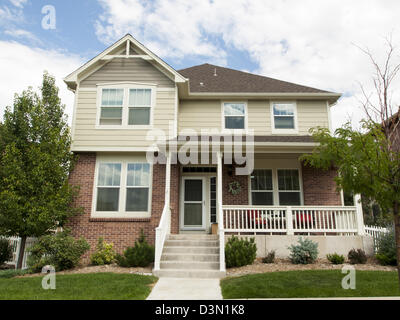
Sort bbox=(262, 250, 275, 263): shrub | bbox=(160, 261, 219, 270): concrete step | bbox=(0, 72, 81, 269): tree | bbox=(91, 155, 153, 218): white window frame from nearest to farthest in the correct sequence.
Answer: bbox=(160, 261, 219, 270): concrete step, bbox=(262, 250, 275, 263): shrub, bbox=(0, 72, 81, 269): tree, bbox=(91, 155, 153, 218): white window frame

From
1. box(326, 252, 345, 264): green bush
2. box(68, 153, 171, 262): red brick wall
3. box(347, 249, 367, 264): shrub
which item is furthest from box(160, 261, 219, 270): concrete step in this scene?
box(347, 249, 367, 264): shrub

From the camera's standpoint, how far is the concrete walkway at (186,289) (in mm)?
5824

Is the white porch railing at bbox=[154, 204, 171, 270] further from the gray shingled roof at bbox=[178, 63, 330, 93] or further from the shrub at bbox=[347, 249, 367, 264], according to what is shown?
the gray shingled roof at bbox=[178, 63, 330, 93]

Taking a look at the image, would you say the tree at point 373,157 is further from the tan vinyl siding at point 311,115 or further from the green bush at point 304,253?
the tan vinyl siding at point 311,115

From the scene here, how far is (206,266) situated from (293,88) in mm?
8736

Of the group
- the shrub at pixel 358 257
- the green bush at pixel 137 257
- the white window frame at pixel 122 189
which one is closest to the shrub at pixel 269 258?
the shrub at pixel 358 257

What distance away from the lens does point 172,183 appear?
10.7m

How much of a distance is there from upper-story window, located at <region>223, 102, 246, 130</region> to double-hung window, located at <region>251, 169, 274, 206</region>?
2.08 metres

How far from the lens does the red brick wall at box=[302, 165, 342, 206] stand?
11.4 meters

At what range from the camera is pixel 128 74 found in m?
11.6

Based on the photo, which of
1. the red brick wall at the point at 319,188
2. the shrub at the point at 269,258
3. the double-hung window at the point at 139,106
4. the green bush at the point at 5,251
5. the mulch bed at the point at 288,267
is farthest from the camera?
the red brick wall at the point at 319,188

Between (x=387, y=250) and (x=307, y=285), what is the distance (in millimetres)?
4414

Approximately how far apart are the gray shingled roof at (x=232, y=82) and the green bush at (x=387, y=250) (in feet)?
21.2
